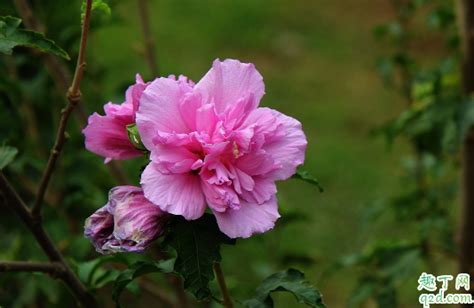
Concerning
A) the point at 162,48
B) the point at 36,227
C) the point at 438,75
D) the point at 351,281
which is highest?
the point at 36,227

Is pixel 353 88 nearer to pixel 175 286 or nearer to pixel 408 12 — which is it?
pixel 408 12

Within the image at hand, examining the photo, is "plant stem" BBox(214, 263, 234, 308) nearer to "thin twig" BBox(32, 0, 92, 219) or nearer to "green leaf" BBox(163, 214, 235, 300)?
"green leaf" BBox(163, 214, 235, 300)

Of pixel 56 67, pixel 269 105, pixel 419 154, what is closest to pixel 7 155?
pixel 56 67

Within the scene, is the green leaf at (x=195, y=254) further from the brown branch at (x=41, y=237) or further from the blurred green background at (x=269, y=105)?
the blurred green background at (x=269, y=105)

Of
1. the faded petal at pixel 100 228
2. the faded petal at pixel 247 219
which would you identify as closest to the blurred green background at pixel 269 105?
the faded petal at pixel 100 228

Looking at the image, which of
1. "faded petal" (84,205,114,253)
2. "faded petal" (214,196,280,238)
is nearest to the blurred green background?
"faded petal" (84,205,114,253)

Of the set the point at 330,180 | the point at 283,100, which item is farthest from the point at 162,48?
the point at 330,180

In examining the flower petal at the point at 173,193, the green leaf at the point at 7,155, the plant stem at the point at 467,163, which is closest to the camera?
the flower petal at the point at 173,193
